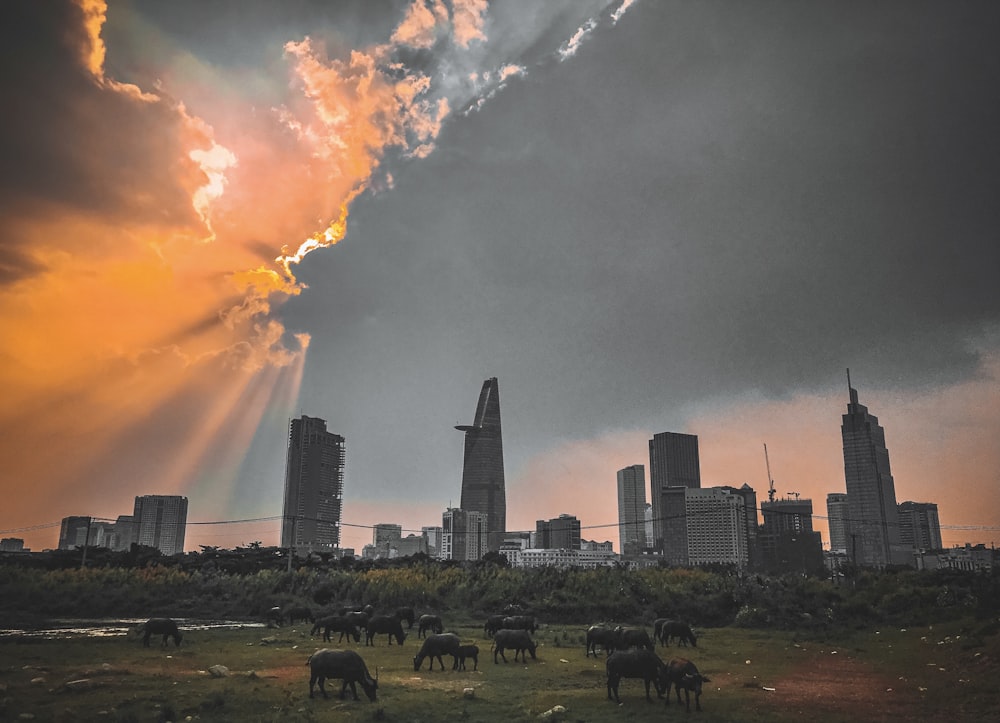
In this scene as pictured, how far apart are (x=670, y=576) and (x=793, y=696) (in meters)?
31.3

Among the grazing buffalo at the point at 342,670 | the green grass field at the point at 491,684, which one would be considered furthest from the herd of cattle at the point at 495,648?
the green grass field at the point at 491,684

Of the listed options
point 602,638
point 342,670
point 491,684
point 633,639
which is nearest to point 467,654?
point 491,684

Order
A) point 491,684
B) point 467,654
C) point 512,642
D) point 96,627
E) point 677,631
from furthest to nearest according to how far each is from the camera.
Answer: point 96,627 → point 677,631 → point 512,642 → point 467,654 → point 491,684

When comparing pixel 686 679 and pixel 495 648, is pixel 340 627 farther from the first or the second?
pixel 686 679

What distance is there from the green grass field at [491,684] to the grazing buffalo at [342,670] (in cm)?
40

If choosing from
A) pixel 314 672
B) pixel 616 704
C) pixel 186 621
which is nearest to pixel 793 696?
pixel 616 704

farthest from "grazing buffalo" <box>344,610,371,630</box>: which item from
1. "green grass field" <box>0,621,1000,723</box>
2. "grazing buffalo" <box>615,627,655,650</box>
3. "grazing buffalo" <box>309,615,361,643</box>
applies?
"grazing buffalo" <box>615,627,655,650</box>

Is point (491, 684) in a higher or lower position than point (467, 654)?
lower

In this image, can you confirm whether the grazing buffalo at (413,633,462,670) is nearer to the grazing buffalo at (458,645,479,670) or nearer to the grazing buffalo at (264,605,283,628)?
the grazing buffalo at (458,645,479,670)

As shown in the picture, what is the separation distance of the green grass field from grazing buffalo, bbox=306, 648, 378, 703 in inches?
15.7

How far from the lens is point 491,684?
19.8m

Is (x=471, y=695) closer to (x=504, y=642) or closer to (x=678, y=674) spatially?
(x=678, y=674)

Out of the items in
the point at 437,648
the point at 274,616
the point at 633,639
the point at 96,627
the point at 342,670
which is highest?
the point at 342,670

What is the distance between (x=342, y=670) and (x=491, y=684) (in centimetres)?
529
